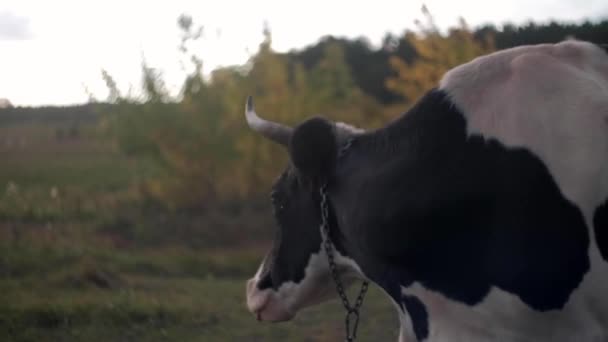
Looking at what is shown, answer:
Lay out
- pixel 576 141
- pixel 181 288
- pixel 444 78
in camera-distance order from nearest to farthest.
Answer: pixel 576 141
pixel 444 78
pixel 181 288

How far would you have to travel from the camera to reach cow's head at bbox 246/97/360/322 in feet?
9.34

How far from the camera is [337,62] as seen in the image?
58.4 ft

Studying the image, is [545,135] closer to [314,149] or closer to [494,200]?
[494,200]

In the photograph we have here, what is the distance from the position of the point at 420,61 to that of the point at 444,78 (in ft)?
30.7

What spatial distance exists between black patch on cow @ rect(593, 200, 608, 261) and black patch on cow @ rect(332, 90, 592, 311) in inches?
1.1

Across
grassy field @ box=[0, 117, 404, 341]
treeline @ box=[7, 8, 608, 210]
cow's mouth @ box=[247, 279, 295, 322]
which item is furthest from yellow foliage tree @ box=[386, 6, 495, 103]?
cow's mouth @ box=[247, 279, 295, 322]

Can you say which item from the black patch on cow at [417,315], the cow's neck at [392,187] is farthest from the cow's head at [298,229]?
the black patch on cow at [417,315]

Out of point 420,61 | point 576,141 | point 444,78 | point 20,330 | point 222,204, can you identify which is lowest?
point 222,204

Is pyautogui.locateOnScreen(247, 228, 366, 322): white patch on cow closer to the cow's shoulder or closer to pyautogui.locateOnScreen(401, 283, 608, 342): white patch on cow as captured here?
pyautogui.locateOnScreen(401, 283, 608, 342): white patch on cow

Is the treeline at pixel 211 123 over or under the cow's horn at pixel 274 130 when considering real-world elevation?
under

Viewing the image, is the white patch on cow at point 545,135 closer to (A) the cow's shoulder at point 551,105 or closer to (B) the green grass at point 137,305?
(A) the cow's shoulder at point 551,105

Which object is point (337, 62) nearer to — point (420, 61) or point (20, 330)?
point (420, 61)

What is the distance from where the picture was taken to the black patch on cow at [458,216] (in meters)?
2.18

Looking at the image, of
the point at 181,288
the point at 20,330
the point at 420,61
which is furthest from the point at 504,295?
the point at 420,61
